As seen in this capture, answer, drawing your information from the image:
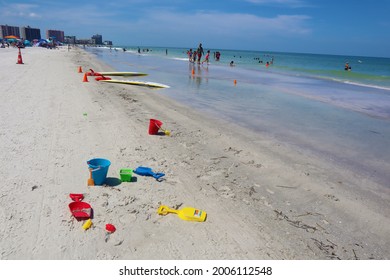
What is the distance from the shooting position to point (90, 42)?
573 ft

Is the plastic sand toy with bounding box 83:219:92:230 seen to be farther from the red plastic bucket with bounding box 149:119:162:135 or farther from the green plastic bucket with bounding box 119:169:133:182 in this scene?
the red plastic bucket with bounding box 149:119:162:135

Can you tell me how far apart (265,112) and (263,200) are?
6.48 meters

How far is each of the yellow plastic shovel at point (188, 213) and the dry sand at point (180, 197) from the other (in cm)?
10

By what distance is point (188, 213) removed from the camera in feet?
12.2

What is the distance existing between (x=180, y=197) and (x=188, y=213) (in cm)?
51

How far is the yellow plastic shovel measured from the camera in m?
3.66

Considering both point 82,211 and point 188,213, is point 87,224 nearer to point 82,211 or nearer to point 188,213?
point 82,211

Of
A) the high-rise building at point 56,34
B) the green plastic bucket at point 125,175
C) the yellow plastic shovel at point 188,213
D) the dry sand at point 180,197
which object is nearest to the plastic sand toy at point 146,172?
the dry sand at point 180,197

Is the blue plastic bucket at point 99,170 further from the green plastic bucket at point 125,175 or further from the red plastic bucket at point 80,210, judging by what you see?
the red plastic bucket at point 80,210

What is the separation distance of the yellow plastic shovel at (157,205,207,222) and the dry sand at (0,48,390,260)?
0.31 feet

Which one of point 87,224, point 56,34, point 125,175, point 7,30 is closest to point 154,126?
point 125,175

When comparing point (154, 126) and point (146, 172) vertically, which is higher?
point (154, 126)

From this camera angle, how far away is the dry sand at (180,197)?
10.4 ft
